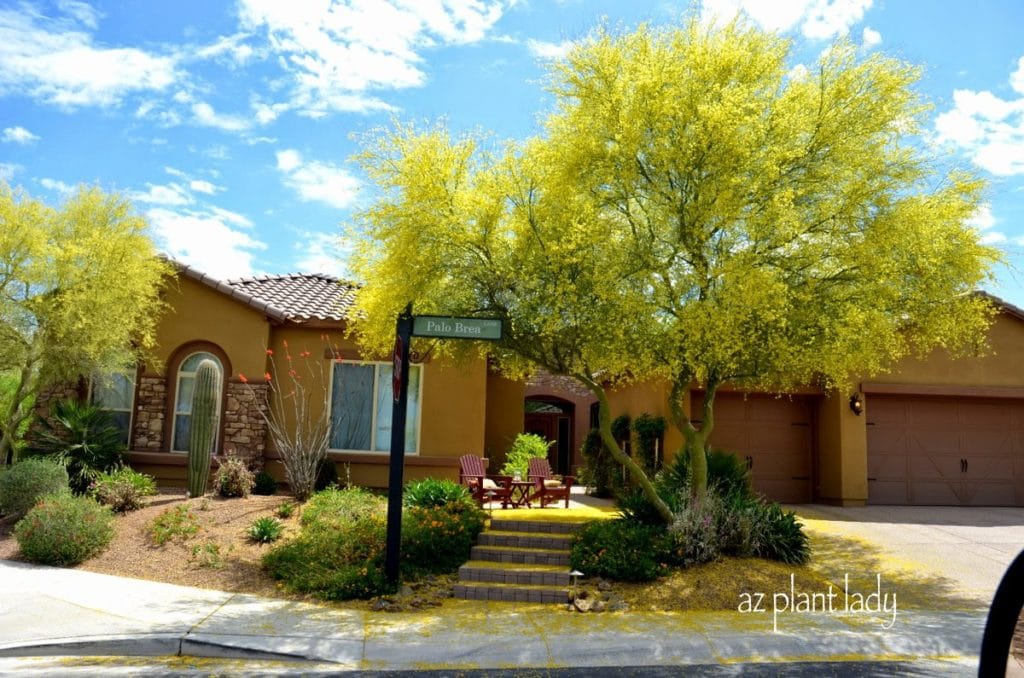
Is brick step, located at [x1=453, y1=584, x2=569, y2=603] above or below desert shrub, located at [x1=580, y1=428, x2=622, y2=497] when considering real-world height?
below

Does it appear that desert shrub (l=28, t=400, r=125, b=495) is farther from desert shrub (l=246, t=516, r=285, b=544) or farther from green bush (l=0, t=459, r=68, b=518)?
desert shrub (l=246, t=516, r=285, b=544)

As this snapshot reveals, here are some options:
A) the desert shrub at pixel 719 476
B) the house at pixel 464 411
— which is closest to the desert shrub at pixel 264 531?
the house at pixel 464 411

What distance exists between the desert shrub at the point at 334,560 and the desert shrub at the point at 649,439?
648 centimetres

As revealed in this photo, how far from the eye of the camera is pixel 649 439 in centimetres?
1509

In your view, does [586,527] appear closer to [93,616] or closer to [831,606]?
[831,606]

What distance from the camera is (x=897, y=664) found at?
6.55 m

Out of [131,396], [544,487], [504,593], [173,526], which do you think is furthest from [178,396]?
[504,593]

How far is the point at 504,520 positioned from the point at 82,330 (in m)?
7.45

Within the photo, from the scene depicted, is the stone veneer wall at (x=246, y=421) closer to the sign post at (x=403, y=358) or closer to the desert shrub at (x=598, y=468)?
the sign post at (x=403, y=358)

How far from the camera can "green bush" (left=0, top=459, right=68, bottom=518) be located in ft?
36.8

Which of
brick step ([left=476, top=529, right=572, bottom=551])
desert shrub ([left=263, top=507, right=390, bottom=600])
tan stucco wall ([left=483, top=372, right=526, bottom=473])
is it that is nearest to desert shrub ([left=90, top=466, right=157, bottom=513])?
desert shrub ([left=263, top=507, right=390, bottom=600])

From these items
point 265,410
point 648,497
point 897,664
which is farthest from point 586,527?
point 265,410

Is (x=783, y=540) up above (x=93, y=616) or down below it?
above

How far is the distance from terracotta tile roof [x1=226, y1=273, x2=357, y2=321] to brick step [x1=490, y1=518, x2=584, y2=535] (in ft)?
16.1
